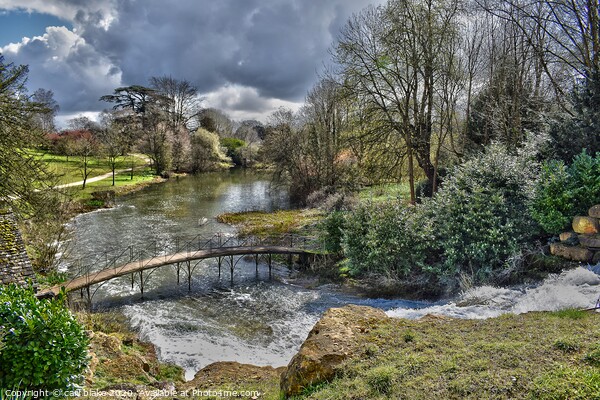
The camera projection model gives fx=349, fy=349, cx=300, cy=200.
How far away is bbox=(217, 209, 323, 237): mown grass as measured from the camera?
21.4m

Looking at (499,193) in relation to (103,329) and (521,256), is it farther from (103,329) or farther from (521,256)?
(103,329)

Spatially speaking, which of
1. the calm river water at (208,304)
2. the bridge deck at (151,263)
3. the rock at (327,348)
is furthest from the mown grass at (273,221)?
the rock at (327,348)

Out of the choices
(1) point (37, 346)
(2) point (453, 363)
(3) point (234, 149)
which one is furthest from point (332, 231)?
(3) point (234, 149)

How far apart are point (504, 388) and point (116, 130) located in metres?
49.0

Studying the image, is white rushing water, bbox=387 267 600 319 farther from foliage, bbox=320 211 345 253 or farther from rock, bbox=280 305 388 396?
foliage, bbox=320 211 345 253

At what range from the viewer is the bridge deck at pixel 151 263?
37.6ft

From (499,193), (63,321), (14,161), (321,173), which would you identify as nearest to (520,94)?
(499,193)

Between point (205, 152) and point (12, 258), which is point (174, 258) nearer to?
point (12, 258)

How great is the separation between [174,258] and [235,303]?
3.51 m

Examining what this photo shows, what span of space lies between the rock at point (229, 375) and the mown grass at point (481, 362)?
→ 2.34m

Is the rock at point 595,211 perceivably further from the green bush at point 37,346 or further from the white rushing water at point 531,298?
the green bush at point 37,346

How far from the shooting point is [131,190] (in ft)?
120

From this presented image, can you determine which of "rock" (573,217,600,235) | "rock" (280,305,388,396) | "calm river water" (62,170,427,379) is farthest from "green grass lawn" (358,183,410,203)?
"rock" (280,305,388,396)

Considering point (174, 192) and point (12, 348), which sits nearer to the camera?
point (12, 348)
